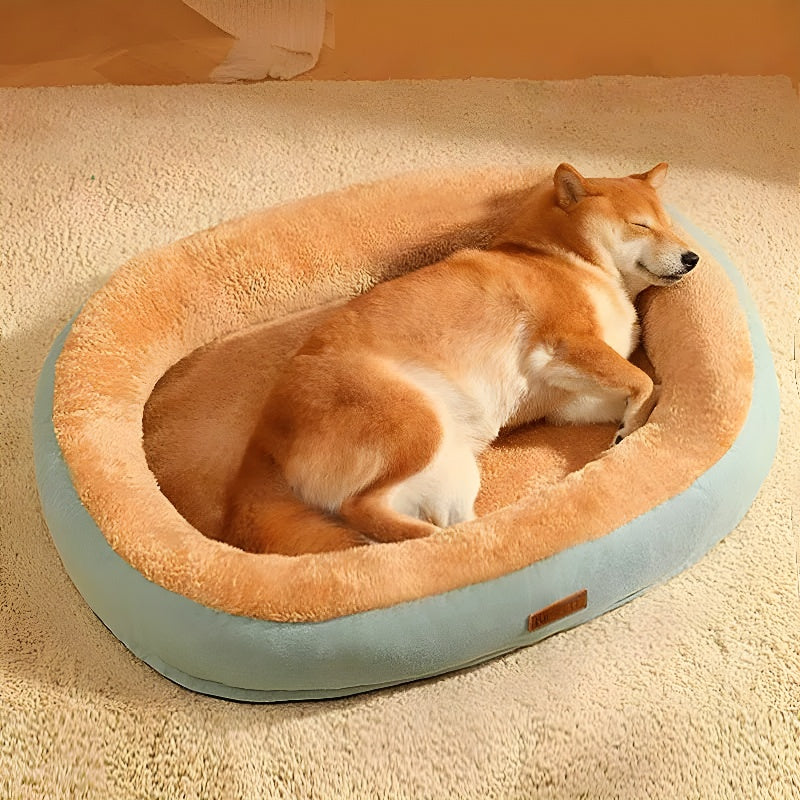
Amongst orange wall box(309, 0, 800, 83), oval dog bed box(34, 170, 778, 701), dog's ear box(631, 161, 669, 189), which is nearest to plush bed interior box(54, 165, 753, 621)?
oval dog bed box(34, 170, 778, 701)

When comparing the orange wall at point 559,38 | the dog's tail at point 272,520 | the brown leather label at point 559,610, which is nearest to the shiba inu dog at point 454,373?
the dog's tail at point 272,520

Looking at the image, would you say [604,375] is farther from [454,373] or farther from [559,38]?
[559,38]

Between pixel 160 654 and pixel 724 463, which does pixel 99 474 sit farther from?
pixel 724 463

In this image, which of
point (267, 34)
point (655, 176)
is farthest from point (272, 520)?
point (267, 34)

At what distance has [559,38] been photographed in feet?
9.64

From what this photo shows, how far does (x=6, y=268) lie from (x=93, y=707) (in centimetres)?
110

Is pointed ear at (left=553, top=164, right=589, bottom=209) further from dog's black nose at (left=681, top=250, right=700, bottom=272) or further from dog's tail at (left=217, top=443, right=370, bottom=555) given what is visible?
dog's tail at (left=217, top=443, right=370, bottom=555)

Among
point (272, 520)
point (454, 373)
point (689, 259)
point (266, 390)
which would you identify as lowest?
point (266, 390)

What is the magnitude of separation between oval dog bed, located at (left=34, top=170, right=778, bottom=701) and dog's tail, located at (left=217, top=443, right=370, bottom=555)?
0.07 m

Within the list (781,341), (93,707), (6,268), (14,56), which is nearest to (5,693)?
(93,707)

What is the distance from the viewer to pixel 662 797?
1.35m

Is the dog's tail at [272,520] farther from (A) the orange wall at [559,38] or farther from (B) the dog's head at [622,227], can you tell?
(A) the orange wall at [559,38]

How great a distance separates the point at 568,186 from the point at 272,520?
2.48ft

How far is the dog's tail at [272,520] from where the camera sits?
149 centimetres
